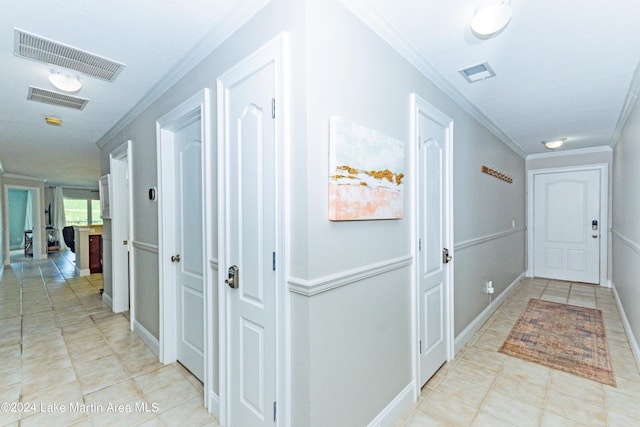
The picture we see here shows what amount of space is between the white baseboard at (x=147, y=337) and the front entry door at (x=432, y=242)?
88.0 inches

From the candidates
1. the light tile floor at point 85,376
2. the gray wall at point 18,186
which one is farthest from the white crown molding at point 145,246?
the gray wall at point 18,186

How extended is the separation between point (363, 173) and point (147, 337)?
8.81ft

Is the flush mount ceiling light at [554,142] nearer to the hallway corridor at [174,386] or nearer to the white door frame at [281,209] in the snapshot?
the hallway corridor at [174,386]

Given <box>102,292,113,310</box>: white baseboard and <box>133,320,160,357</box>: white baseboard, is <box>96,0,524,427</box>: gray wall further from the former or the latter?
<box>102,292,113,310</box>: white baseboard

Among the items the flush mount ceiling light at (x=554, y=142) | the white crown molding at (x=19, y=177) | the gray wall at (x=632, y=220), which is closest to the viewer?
the gray wall at (x=632, y=220)

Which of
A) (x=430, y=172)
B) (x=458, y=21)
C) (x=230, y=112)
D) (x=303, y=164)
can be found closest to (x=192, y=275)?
(x=230, y=112)

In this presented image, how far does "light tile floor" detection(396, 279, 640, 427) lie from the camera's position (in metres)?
1.85

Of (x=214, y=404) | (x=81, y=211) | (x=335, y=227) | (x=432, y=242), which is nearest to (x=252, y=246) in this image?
(x=335, y=227)

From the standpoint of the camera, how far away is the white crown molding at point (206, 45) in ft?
5.13

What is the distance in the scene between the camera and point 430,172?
227 centimetres

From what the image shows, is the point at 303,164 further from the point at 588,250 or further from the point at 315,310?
the point at 588,250

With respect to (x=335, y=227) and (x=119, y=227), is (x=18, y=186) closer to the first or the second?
(x=119, y=227)

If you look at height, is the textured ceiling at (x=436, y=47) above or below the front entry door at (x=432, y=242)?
above

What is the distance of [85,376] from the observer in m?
2.37
